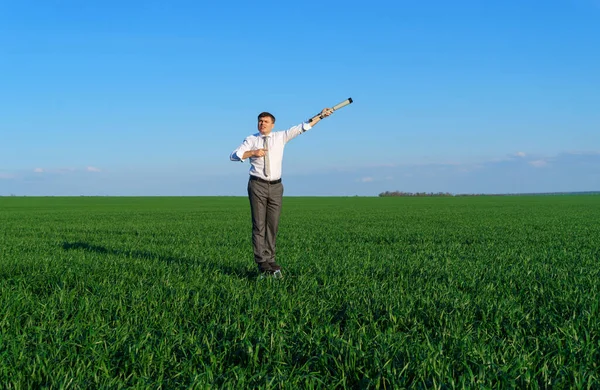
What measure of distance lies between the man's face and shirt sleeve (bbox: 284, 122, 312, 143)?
30cm

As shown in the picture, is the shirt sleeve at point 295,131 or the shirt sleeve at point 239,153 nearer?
the shirt sleeve at point 239,153

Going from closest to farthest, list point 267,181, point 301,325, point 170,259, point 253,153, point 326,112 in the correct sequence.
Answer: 1. point 301,325
2. point 253,153
3. point 326,112
4. point 267,181
5. point 170,259

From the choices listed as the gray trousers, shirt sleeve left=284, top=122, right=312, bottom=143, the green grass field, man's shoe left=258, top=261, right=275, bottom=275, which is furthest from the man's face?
the green grass field

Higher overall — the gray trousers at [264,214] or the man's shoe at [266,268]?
the gray trousers at [264,214]

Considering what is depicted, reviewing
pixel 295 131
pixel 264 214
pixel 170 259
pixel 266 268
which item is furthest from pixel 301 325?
pixel 170 259

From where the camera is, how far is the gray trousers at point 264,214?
8578mm

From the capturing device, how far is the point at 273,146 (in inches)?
340

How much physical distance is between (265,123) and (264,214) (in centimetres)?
158

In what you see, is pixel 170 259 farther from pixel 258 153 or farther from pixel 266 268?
pixel 258 153

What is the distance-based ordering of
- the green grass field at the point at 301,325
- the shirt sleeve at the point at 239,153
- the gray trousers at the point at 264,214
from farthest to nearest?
the gray trousers at the point at 264,214 → the shirt sleeve at the point at 239,153 → the green grass field at the point at 301,325

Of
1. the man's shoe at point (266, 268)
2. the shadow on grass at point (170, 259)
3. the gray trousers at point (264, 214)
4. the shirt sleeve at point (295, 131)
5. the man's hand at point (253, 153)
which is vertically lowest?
the shadow on grass at point (170, 259)

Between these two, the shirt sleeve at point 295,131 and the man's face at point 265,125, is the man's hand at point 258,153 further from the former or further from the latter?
the shirt sleeve at point 295,131

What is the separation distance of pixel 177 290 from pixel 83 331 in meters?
2.06

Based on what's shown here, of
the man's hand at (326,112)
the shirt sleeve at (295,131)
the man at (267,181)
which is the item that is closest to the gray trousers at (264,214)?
the man at (267,181)
